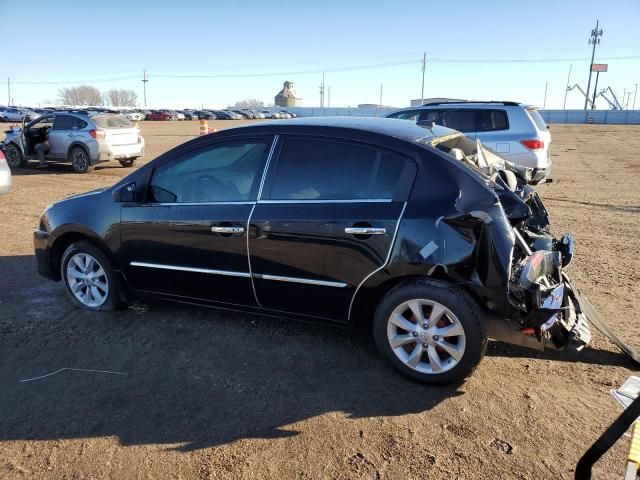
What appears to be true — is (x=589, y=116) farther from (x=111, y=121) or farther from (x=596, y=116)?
(x=111, y=121)

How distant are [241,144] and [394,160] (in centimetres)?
124

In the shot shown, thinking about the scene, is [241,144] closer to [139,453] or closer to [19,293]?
[139,453]

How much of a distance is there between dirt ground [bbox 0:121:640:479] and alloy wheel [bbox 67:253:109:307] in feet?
0.48

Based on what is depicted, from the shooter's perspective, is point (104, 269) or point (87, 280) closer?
point (104, 269)

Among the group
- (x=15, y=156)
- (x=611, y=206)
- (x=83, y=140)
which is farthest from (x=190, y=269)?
(x=15, y=156)

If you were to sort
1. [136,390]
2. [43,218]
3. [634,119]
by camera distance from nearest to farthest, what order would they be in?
[136,390], [43,218], [634,119]

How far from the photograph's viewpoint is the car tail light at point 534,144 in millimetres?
9458

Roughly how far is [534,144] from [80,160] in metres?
11.1

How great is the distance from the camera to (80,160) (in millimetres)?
13727

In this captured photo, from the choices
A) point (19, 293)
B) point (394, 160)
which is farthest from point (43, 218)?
point (394, 160)

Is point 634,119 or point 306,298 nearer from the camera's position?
point 306,298

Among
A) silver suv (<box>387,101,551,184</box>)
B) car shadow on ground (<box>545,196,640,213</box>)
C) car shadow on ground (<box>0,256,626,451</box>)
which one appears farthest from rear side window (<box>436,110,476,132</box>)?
car shadow on ground (<box>0,256,626,451</box>)

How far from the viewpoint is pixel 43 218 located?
4.76m

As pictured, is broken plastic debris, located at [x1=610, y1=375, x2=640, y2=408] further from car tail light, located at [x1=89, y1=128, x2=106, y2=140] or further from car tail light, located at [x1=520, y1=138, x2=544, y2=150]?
car tail light, located at [x1=89, y1=128, x2=106, y2=140]
